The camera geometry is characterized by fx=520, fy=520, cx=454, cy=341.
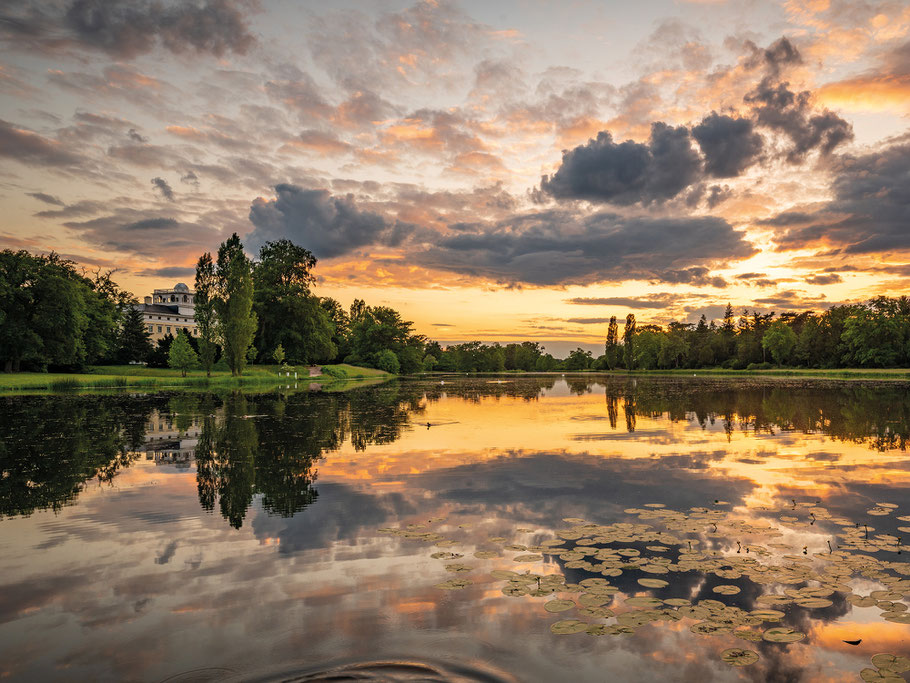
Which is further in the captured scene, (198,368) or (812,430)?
(198,368)

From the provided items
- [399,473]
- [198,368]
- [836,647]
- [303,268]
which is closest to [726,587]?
[836,647]

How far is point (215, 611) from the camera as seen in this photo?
20.8 ft

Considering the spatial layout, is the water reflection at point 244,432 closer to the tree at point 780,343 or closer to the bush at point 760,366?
the bush at point 760,366

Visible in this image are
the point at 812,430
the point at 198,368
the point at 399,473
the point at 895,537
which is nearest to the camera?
the point at 895,537

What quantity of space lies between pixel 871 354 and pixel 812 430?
95.9 m

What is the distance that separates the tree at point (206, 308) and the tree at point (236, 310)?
3.27ft

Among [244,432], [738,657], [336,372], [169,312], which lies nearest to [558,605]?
[738,657]

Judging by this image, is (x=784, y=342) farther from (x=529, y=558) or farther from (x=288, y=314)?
(x=529, y=558)

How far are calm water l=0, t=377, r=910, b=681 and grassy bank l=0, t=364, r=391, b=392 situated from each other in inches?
1584

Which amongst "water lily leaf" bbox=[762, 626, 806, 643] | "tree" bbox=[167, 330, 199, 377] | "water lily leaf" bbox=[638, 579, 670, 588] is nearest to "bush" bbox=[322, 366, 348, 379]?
"tree" bbox=[167, 330, 199, 377]

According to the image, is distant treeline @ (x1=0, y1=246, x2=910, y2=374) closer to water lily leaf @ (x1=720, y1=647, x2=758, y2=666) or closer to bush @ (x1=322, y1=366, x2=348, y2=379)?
bush @ (x1=322, y1=366, x2=348, y2=379)

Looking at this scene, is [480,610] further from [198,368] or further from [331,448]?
[198,368]

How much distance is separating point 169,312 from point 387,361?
95712 millimetres

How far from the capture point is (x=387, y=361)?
10700 cm
